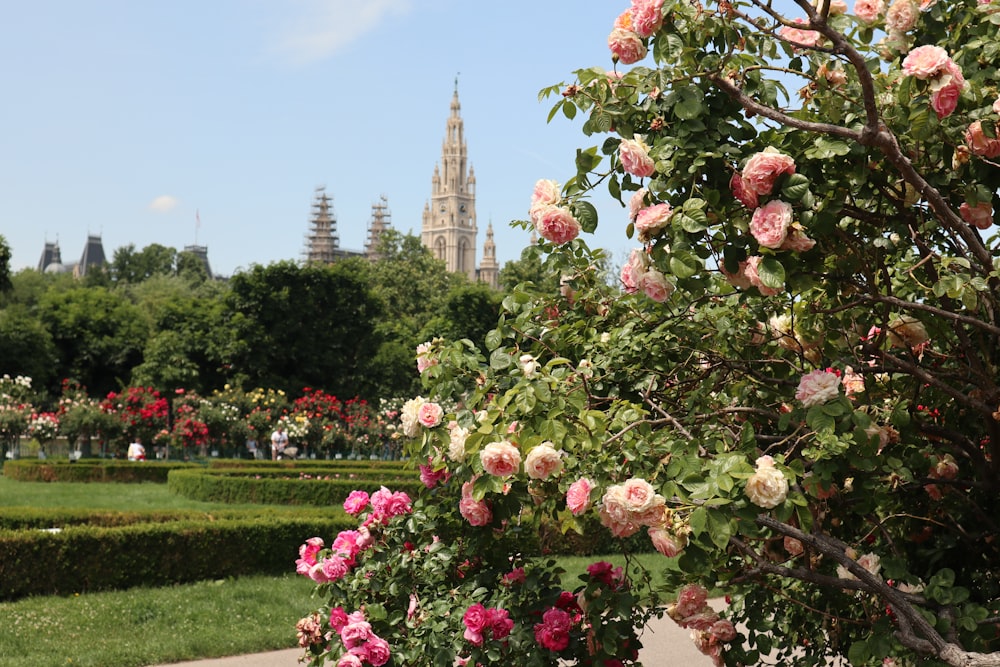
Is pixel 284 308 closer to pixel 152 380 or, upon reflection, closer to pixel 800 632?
pixel 152 380

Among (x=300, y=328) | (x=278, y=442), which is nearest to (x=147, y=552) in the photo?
(x=278, y=442)

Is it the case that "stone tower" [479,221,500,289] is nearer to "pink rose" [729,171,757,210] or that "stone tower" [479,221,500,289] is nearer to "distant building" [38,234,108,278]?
"distant building" [38,234,108,278]

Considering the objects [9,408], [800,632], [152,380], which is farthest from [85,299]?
[800,632]

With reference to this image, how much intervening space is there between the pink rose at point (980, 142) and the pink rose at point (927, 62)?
25 cm

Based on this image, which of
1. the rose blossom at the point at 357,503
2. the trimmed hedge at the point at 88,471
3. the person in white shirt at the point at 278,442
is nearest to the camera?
the rose blossom at the point at 357,503

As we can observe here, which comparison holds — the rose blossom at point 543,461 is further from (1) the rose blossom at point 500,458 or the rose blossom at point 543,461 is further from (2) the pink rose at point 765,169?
(2) the pink rose at point 765,169

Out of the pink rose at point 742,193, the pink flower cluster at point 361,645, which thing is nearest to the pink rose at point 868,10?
the pink rose at point 742,193

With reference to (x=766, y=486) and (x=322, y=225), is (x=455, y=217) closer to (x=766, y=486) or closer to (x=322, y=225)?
(x=322, y=225)

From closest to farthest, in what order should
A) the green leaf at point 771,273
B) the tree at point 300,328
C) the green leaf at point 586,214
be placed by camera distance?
the green leaf at point 771,273
the green leaf at point 586,214
the tree at point 300,328

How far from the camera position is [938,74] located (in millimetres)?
2934

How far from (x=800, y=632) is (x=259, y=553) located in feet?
20.5

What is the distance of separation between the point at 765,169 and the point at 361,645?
221 cm

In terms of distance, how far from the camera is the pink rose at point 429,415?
3.59 metres

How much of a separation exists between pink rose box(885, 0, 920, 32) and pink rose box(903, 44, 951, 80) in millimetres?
574
